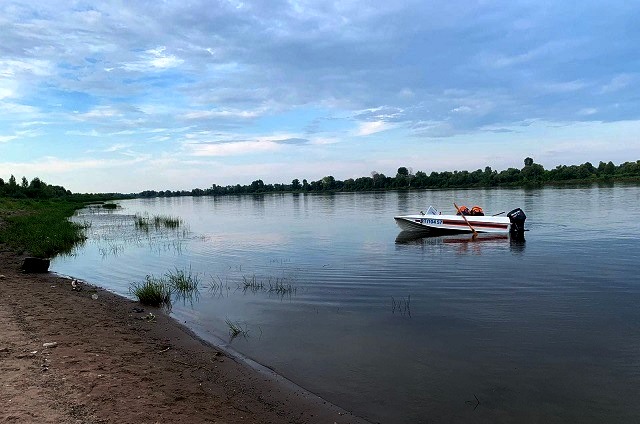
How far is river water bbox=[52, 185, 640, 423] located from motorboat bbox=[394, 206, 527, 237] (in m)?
A: 3.28

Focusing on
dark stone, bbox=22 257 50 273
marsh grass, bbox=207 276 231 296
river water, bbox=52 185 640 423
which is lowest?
river water, bbox=52 185 640 423

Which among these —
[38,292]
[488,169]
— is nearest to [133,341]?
[38,292]

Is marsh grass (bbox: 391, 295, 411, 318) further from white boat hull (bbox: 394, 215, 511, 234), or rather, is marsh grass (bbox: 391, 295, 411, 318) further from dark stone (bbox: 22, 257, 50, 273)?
white boat hull (bbox: 394, 215, 511, 234)

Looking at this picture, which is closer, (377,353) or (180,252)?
(377,353)

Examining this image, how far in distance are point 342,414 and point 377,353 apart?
292cm

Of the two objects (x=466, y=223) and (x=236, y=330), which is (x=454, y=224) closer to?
(x=466, y=223)

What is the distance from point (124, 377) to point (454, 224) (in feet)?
96.0

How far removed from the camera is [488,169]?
157 meters

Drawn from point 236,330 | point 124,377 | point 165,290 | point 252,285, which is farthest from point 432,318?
point 165,290

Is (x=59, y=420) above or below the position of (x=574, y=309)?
above

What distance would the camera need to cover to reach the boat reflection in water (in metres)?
27.1

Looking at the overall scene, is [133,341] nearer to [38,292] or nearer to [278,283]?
[38,292]

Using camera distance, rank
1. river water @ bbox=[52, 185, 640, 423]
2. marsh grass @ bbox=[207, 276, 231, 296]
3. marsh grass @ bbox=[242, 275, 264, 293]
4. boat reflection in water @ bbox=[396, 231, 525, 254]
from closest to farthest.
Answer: river water @ bbox=[52, 185, 640, 423]
marsh grass @ bbox=[207, 276, 231, 296]
marsh grass @ bbox=[242, 275, 264, 293]
boat reflection in water @ bbox=[396, 231, 525, 254]

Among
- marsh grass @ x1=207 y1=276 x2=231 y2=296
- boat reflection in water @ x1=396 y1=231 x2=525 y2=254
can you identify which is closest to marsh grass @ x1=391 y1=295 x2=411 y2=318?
marsh grass @ x1=207 y1=276 x2=231 y2=296
